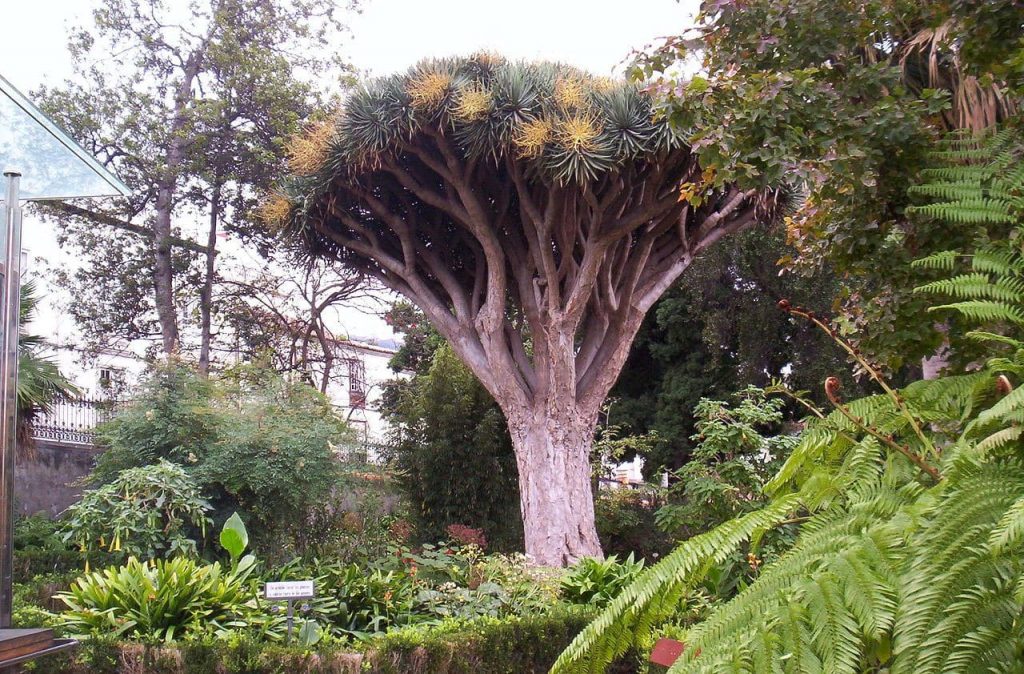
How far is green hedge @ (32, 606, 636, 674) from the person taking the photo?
18.6 feet

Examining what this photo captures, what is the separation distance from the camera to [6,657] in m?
3.19

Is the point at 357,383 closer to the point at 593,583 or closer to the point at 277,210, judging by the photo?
the point at 277,210

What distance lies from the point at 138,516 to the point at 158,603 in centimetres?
277

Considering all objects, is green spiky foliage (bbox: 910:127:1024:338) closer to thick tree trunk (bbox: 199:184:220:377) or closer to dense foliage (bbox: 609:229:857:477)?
dense foliage (bbox: 609:229:857:477)

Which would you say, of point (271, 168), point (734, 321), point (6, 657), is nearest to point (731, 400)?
point (734, 321)

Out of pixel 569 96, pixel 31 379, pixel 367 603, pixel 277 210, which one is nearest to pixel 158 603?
pixel 367 603

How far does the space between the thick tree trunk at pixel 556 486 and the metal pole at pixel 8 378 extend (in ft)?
25.9

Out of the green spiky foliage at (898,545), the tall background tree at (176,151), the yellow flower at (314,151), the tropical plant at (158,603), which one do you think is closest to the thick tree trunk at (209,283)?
the tall background tree at (176,151)

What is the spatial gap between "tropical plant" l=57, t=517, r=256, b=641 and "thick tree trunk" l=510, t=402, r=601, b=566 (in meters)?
4.87

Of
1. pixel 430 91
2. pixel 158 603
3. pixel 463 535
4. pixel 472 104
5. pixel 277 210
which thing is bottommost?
pixel 158 603

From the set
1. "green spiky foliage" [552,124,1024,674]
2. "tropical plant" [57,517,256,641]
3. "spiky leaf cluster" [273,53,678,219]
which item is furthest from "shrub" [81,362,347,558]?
"green spiky foliage" [552,124,1024,674]

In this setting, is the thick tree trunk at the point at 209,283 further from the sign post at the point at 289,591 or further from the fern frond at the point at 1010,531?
the fern frond at the point at 1010,531

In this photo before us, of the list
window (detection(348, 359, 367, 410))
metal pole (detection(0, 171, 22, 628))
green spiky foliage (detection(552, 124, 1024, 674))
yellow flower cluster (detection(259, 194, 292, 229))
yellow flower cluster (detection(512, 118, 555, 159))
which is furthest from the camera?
window (detection(348, 359, 367, 410))

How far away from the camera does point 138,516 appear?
29.6ft
